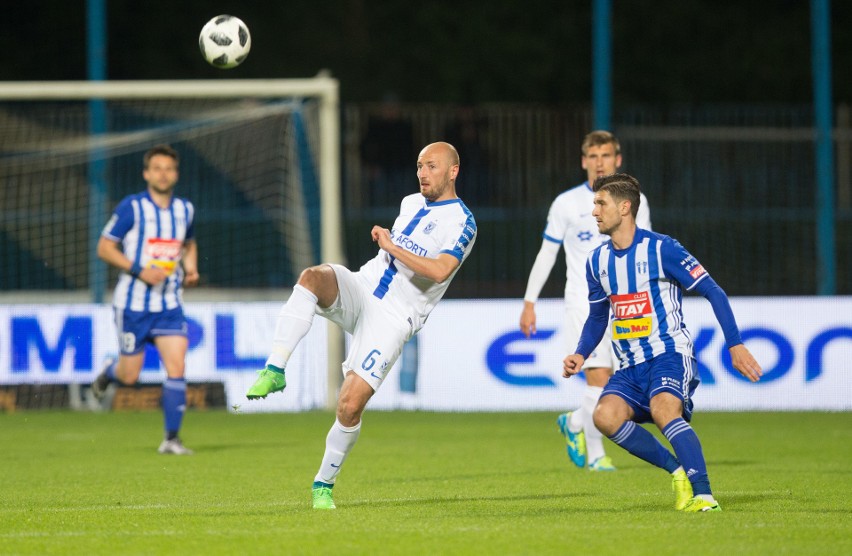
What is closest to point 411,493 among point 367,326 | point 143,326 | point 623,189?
point 367,326

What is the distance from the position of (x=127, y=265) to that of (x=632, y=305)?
461 centimetres

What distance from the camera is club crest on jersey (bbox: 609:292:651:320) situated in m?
7.02

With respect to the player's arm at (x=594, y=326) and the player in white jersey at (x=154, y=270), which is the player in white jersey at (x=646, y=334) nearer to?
the player's arm at (x=594, y=326)

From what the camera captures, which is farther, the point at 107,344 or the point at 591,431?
the point at 107,344

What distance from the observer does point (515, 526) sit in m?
6.37

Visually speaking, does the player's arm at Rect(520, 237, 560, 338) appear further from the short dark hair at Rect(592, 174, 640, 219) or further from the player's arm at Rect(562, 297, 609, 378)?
the short dark hair at Rect(592, 174, 640, 219)

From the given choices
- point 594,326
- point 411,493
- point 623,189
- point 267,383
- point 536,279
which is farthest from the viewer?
point 536,279

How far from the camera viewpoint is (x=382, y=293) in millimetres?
7242

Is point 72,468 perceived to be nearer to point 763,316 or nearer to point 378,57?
point 763,316

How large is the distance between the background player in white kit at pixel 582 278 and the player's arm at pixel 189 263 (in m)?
2.61

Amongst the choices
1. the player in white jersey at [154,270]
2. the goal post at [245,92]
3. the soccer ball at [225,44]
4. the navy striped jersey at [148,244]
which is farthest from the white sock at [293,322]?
the goal post at [245,92]

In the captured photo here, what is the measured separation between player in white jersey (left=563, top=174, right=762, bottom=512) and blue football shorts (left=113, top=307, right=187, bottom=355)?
412cm

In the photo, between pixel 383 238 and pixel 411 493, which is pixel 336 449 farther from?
pixel 383 238

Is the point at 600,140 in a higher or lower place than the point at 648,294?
higher
